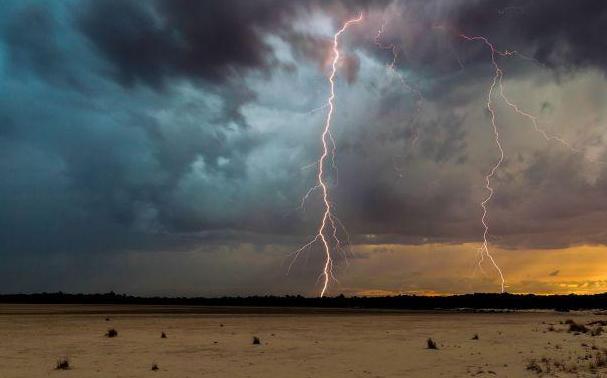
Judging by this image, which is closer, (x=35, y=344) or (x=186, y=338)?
(x=35, y=344)

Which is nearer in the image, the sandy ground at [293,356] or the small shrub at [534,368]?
the small shrub at [534,368]

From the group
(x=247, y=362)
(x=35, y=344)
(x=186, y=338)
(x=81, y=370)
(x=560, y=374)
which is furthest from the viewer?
(x=186, y=338)

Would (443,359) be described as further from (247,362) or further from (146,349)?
(146,349)

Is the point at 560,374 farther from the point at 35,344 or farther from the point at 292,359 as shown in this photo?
the point at 35,344

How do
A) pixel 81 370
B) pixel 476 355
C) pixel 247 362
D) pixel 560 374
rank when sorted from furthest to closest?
pixel 476 355, pixel 247 362, pixel 81 370, pixel 560 374

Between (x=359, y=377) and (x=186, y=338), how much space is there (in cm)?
1769

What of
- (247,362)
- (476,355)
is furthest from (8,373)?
(476,355)

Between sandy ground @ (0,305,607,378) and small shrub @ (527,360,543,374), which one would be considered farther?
sandy ground @ (0,305,607,378)

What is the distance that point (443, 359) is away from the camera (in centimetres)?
2330

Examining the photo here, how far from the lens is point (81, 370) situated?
1925 cm

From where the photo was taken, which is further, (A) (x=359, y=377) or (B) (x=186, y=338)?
(B) (x=186, y=338)

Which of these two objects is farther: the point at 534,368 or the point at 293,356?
the point at 293,356

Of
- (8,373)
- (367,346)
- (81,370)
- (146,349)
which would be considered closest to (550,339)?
(367,346)

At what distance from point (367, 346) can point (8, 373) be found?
Result: 17027mm
